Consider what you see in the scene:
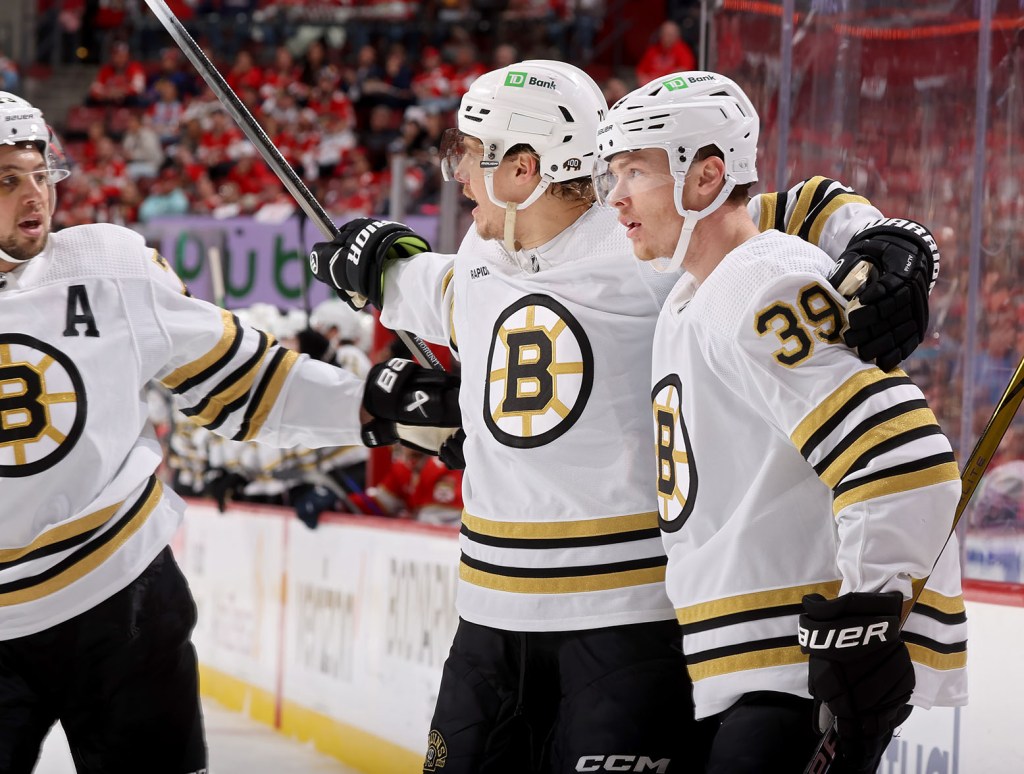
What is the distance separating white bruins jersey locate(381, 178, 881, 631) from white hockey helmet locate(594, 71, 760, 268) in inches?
6.7

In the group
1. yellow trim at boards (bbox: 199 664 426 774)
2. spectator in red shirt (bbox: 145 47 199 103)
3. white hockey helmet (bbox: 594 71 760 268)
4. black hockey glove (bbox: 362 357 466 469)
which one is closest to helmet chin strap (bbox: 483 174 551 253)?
white hockey helmet (bbox: 594 71 760 268)

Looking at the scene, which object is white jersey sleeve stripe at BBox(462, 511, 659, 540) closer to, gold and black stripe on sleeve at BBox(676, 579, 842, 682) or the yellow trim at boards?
gold and black stripe on sleeve at BBox(676, 579, 842, 682)

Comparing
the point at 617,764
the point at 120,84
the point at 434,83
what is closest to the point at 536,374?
the point at 617,764

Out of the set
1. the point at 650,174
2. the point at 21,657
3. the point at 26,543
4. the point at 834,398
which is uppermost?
the point at 650,174

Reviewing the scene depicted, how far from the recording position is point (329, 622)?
4426 millimetres

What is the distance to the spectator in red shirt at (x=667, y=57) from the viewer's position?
841 centimetres

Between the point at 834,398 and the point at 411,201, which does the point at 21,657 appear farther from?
the point at 411,201

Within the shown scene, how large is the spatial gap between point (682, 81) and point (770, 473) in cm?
53

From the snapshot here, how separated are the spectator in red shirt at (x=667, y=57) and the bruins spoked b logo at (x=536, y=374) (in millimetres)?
6626

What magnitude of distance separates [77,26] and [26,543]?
12.0m

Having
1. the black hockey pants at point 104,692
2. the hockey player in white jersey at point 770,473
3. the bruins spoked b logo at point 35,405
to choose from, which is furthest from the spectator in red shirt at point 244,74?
the hockey player in white jersey at point 770,473

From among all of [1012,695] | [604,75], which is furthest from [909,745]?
[604,75]

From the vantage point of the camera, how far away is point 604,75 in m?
9.72

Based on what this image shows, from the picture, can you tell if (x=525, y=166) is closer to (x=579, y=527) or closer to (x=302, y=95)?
(x=579, y=527)
